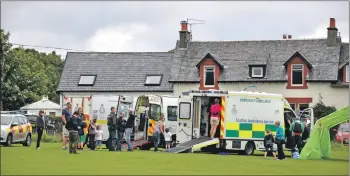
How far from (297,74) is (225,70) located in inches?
218

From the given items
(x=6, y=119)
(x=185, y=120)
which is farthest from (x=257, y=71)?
(x=6, y=119)

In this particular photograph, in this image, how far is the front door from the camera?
36.2m

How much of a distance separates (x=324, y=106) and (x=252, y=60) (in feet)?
23.4

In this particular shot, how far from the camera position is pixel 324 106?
59.1 metres

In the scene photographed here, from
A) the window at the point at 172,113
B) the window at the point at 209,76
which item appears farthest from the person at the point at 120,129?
the window at the point at 209,76

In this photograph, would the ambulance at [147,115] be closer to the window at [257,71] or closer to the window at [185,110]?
the window at [185,110]

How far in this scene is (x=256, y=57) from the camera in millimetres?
63656

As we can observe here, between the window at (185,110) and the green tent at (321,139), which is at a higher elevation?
the window at (185,110)

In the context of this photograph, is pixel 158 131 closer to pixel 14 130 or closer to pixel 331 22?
pixel 14 130

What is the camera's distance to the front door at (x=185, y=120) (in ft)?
119

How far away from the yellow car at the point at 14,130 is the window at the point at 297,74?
1070 inches

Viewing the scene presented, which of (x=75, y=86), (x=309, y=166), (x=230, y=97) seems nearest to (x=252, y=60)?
(x=75, y=86)

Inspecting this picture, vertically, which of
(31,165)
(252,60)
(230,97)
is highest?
(252,60)

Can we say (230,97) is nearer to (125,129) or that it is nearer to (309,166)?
(125,129)
